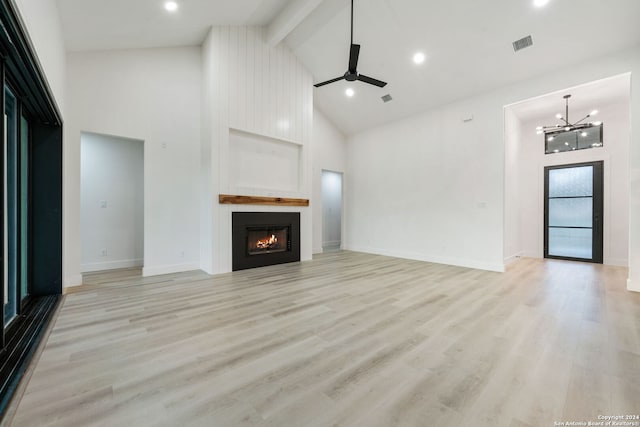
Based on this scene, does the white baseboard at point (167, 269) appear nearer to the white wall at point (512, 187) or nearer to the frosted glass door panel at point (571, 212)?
the white wall at point (512, 187)

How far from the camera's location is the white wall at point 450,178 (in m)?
4.13

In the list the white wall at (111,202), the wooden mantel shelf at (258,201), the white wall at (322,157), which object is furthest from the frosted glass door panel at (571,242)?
the white wall at (111,202)

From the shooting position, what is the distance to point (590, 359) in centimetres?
196

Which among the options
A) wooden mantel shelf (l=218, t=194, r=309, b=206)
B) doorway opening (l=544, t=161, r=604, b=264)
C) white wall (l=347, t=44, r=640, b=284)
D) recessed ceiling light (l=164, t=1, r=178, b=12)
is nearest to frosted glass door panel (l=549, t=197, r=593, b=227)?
doorway opening (l=544, t=161, r=604, b=264)

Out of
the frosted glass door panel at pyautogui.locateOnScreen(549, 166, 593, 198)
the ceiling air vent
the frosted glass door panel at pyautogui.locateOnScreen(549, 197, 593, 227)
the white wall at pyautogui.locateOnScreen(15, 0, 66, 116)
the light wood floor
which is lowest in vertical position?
the light wood floor

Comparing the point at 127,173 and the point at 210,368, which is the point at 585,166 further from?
the point at 127,173

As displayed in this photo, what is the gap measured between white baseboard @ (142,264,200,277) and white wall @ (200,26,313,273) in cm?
23

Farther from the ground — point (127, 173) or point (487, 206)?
point (127, 173)

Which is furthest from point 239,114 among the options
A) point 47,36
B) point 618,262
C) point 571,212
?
point 618,262

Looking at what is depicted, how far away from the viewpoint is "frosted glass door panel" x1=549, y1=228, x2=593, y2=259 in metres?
6.03

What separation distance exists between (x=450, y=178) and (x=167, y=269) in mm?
5832

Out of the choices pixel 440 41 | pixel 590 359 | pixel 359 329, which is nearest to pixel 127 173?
pixel 359 329

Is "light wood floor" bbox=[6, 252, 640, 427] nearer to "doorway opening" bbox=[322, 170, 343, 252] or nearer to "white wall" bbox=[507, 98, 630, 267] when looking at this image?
"white wall" bbox=[507, 98, 630, 267]

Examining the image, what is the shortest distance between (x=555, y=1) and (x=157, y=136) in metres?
6.13
